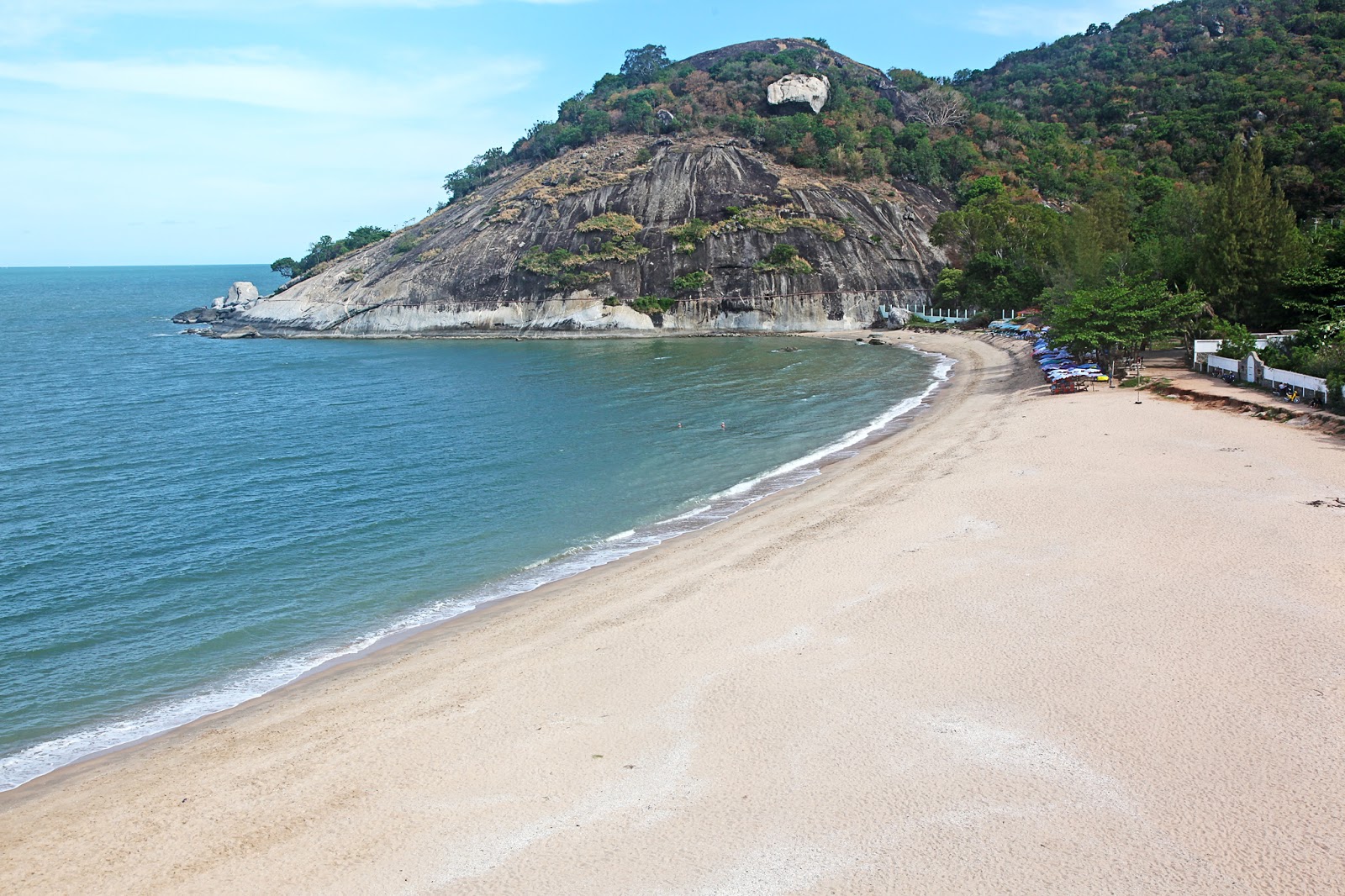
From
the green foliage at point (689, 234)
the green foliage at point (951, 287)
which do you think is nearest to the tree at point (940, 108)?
the green foliage at point (951, 287)

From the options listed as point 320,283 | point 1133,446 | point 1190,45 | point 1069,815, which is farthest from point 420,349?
point 1190,45

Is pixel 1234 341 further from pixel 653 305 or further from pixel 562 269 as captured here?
pixel 562 269

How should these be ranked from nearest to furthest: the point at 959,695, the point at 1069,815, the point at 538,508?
the point at 1069,815
the point at 959,695
the point at 538,508

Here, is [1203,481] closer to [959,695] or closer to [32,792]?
[959,695]

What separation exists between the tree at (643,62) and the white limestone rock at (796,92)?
1617 inches

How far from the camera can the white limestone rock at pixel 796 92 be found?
12756 centimetres

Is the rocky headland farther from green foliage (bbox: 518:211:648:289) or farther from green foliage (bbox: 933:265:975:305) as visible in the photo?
green foliage (bbox: 933:265:975:305)

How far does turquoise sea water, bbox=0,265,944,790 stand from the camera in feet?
61.0

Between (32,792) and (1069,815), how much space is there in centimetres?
1568

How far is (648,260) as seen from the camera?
9731cm

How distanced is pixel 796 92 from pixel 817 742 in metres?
130

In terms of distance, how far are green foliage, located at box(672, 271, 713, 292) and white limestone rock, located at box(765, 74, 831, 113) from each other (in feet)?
159

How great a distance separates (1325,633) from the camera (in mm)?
14438

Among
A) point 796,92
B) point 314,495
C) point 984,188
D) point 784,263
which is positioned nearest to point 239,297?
point 784,263
